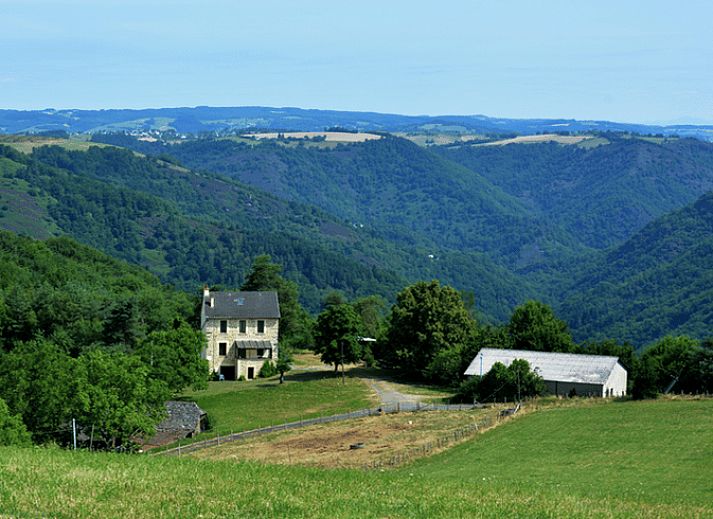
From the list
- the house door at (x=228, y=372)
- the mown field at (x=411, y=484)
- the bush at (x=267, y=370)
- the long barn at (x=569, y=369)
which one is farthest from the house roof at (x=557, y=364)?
the mown field at (x=411, y=484)

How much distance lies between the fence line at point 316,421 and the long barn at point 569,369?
23.0ft

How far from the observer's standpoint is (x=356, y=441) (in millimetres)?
51688

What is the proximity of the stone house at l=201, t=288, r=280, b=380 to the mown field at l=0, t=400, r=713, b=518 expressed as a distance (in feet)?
114

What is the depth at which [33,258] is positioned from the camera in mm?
122938

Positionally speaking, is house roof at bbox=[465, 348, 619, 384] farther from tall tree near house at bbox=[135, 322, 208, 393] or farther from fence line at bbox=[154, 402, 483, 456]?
tall tree near house at bbox=[135, 322, 208, 393]

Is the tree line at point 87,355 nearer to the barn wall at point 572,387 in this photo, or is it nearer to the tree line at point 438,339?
the tree line at point 438,339

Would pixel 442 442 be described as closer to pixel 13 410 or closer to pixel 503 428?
pixel 503 428

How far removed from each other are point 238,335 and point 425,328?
14768mm

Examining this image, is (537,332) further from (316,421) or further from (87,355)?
(87,355)

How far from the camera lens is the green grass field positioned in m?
61.8

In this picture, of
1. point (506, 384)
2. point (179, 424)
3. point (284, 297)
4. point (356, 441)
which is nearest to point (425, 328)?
Result: point (506, 384)

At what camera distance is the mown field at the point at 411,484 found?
25.5 metres

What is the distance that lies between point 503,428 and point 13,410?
24.0m

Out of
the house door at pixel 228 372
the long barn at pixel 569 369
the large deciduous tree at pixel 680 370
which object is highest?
the large deciduous tree at pixel 680 370
